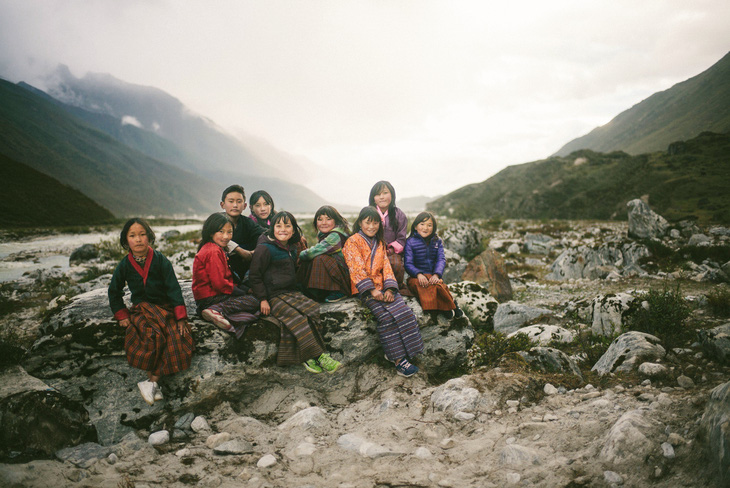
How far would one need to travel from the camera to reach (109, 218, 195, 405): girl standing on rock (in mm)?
3898

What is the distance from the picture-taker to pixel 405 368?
464 centimetres

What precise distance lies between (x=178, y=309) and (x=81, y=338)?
1.27 m

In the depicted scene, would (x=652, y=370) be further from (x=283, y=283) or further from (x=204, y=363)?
(x=204, y=363)

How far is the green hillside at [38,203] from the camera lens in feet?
94.9

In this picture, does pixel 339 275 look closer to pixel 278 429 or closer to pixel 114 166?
pixel 278 429

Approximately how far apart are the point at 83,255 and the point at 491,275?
1799 cm

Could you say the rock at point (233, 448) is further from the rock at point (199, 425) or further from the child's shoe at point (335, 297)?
the child's shoe at point (335, 297)

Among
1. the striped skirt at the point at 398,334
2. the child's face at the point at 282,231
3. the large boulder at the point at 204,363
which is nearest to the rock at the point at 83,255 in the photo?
the large boulder at the point at 204,363

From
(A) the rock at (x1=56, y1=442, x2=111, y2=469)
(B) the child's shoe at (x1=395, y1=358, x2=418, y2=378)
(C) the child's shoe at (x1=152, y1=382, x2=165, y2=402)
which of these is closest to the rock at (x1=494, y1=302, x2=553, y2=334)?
(B) the child's shoe at (x1=395, y1=358, x2=418, y2=378)

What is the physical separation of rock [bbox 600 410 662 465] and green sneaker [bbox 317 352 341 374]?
318 cm

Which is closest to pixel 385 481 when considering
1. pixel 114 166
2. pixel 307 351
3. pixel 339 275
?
pixel 307 351

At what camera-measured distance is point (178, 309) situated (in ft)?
14.0

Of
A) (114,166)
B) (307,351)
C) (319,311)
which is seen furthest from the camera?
(114,166)

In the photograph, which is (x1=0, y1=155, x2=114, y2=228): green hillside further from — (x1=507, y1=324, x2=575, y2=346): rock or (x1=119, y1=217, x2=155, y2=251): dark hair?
(x1=507, y1=324, x2=575, y2=346): rock
